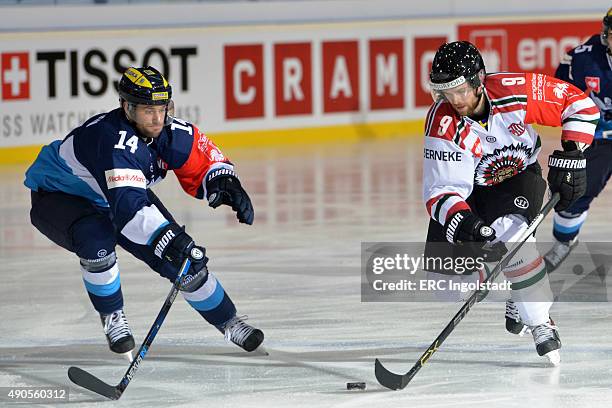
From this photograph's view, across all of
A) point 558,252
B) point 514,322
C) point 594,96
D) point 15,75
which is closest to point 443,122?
point 514,322

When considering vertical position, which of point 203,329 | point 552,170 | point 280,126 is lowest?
point 280,126

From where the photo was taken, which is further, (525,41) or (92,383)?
(525,41)

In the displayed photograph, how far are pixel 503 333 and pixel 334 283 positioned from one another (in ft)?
4.17

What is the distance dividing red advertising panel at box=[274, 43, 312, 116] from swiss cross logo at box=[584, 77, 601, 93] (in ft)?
18.7

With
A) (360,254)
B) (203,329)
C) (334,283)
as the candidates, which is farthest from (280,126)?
(203,329)

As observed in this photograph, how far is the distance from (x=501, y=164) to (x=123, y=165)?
1.30 metres

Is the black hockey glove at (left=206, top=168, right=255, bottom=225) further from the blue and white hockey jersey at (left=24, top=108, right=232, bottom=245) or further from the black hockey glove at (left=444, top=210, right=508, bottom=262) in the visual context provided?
the black hockey glove at (left=444, top=210, right=508, bottom=262)

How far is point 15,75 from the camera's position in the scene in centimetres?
1059

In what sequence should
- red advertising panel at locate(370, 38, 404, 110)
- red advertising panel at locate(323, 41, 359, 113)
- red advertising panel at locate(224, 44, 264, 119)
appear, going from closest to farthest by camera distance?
red advertising panel at locate(224, 44, 264, 119), red advertising panel at locate(323, 41, 359, 113), red advertising panel at locate(370, 38, 404, 110)

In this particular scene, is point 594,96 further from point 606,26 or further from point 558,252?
point 558,252

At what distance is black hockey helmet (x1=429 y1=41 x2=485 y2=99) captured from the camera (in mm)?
4637

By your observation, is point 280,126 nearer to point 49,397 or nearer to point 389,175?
point 389,175

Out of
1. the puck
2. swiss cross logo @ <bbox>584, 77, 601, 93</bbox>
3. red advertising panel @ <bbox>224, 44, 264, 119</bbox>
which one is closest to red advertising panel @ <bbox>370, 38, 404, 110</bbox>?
red advertising panel @ <bbox>224, 44, 264, 119</bbox>

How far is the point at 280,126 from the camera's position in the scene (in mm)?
11883
